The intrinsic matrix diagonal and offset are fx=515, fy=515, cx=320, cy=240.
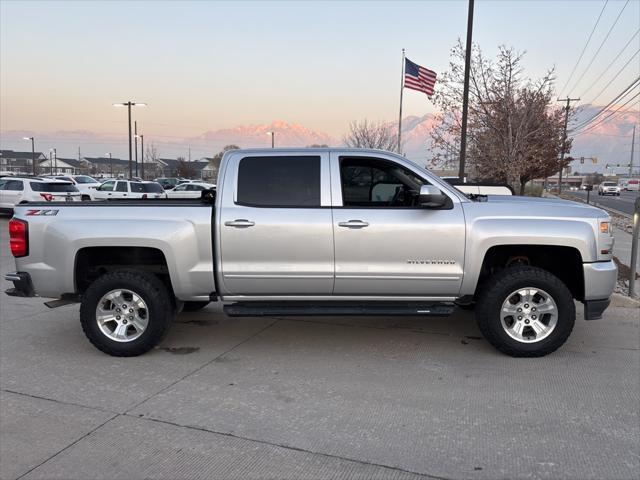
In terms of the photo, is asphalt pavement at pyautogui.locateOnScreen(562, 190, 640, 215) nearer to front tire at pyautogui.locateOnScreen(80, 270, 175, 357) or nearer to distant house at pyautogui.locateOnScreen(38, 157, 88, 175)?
front tire at pyautogui.locateOnScreen(80, 270, 175, 357)

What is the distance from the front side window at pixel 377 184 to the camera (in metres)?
4.93

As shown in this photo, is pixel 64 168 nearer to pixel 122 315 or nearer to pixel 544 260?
pixel 122 315

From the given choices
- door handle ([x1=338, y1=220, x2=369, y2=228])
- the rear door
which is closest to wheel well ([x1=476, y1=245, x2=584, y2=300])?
door handle ([x1=338, y1=220, x2=369, y2=228])

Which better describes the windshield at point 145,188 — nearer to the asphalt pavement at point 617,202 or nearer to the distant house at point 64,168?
the asphalt pavement at point 617,202

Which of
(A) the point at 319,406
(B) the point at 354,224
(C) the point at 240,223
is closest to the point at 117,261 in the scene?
(C) the point at 240,223

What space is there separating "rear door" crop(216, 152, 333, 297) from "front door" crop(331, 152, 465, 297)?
0.15 metres

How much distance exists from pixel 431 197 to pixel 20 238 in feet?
12.6

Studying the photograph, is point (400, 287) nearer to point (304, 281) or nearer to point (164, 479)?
point (304, 281)

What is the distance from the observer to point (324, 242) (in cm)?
471

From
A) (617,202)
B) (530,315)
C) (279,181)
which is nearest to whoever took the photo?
(530,315)

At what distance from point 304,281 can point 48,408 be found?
228cm

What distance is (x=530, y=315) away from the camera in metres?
4.78

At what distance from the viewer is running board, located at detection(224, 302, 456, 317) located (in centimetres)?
473

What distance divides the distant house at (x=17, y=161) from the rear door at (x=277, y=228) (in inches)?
4645
